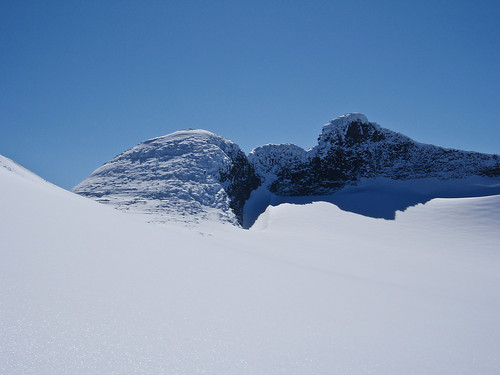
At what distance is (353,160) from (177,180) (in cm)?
2211

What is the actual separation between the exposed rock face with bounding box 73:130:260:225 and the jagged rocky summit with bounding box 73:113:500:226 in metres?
0.06

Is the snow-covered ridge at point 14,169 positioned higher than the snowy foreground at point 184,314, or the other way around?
the snow-covered ridge at point 14,169

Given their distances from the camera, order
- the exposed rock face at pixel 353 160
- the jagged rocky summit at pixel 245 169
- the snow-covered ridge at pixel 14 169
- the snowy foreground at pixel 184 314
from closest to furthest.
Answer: the snowy foreground at pixel 184 314 → the snow-covered ridge at pixel 14 169 → the jagged rocky summit at pixel 245 169 → the exposed rock face at pixel 353 160

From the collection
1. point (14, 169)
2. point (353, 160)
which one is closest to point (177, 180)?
point (14, 169)

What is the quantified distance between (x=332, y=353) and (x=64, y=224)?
156 inches

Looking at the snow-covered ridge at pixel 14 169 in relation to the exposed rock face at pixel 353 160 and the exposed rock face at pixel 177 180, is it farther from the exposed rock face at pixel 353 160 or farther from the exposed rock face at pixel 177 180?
the exposed rock face at pixel 353 160

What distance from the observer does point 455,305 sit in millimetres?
4699

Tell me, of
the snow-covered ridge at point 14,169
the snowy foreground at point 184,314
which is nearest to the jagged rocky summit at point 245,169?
the snow-covered ridge at point 14,169

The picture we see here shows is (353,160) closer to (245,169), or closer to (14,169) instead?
(245,169)

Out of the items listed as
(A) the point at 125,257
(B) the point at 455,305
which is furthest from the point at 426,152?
(A) the point at 125,257

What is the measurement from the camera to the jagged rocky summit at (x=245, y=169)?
791 inches

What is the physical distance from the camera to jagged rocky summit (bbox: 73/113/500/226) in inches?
791

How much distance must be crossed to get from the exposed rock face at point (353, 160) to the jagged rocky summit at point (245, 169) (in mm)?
91

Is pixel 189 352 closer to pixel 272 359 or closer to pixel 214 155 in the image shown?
pixel 272 359
